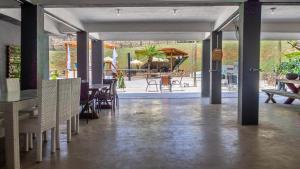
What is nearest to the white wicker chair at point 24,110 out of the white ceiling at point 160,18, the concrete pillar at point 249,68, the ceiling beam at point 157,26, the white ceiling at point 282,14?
the white ceiling at point 160,18

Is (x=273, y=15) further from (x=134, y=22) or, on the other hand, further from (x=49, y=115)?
(x=49, y=115)

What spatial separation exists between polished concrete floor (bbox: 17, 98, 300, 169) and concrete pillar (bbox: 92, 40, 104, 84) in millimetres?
5266

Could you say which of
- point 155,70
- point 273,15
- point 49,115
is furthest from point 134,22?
point 155,70

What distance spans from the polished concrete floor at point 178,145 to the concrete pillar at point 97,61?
17.3 ft

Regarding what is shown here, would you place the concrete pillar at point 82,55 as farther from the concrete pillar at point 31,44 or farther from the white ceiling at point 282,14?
the white ceiling at point 282,14

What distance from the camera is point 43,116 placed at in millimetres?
3885

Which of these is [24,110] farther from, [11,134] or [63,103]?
[11,134]

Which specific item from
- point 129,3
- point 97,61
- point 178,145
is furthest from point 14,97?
point 97,61

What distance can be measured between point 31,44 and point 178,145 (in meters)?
3.64

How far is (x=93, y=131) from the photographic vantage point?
18.8ft

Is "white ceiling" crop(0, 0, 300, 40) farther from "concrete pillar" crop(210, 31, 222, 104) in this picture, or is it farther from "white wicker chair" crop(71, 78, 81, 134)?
"white wicker chair" crop(71, 78, 81, 134)

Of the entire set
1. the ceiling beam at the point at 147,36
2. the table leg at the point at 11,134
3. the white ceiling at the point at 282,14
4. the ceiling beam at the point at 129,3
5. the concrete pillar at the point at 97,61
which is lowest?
the table leg at the point at 11,134

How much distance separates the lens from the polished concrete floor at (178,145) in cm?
379

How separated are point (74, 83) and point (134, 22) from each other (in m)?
5.44
